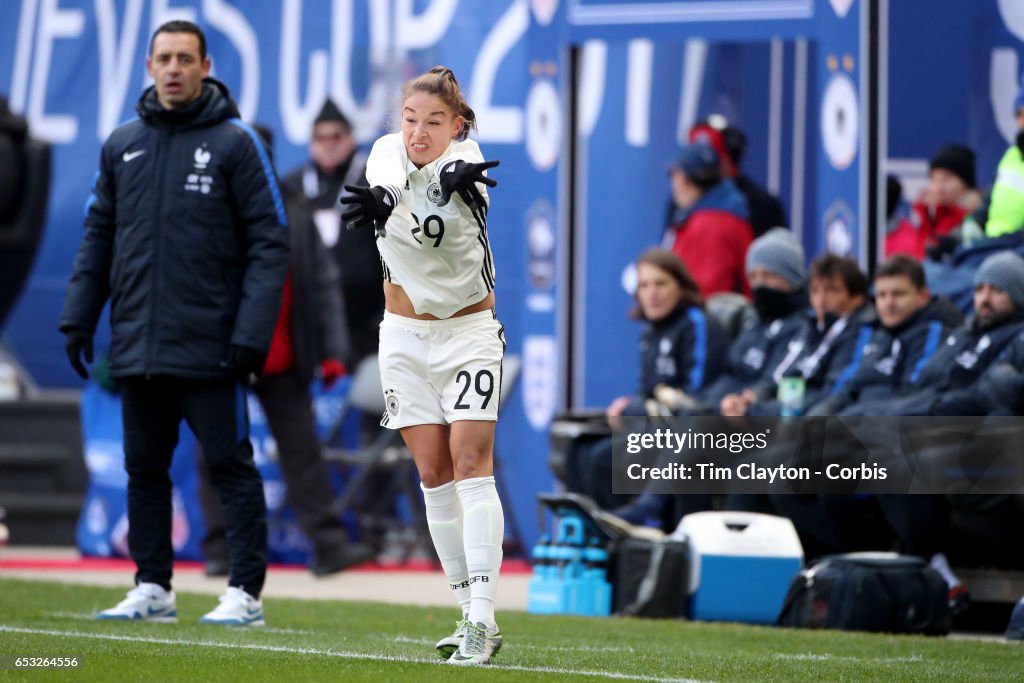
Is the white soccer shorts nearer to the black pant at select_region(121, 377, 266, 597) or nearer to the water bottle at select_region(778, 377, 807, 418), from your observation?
the black pant at select_region(121, 377, 266, 597)

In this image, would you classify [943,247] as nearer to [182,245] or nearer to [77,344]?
[182,245]

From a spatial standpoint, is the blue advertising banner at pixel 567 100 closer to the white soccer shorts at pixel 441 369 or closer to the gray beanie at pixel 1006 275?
the gray beanie at pixel 1006 275

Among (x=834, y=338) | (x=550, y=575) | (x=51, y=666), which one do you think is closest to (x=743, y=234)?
(x=834, y=338)

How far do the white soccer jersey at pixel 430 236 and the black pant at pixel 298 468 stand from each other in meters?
4.93

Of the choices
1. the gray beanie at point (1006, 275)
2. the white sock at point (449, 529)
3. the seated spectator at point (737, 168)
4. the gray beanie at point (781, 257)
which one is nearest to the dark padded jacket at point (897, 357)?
the gray beanie at point (1006, 275)

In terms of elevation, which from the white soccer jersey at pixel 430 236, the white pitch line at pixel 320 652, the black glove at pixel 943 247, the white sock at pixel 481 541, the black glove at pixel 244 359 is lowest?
the white pitch line at pixel 320 652

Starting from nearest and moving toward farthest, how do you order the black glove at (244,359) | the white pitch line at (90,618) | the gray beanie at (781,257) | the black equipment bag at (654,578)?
1. the white pitch line at (90,618)
2. the black glove at (244,359)
3. the black equipment bag at (654,578)
4. the gray beanie at (781,257)

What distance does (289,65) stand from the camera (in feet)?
41.7

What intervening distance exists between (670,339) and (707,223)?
5.17 ft

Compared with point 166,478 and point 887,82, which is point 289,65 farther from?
point 166,478

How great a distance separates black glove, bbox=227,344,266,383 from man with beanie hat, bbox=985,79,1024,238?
3863mm

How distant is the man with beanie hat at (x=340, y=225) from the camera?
12.1m

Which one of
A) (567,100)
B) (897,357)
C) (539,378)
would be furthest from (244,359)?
(567,100)

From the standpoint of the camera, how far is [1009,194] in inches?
362
